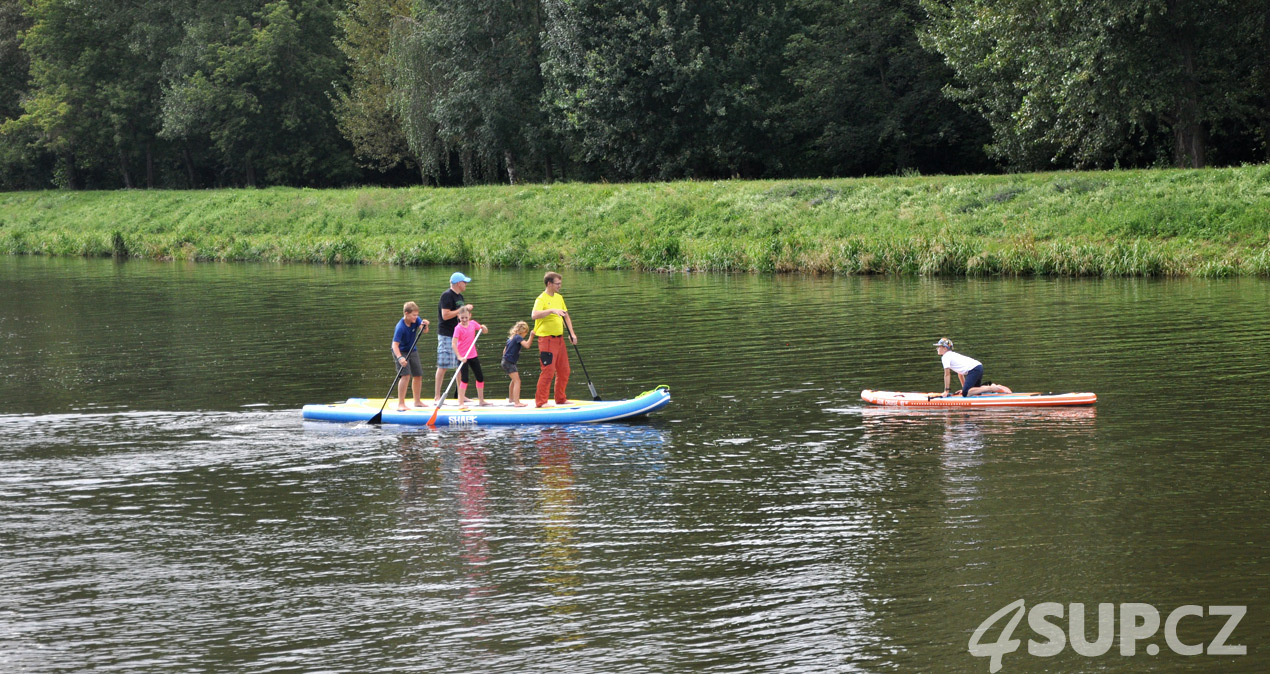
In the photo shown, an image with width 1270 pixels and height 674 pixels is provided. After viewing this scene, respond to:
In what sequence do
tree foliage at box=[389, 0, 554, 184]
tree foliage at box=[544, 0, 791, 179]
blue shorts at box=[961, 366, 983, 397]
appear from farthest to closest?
tree foliage at box=[389, 0, 554, 184] → tree foliage at box=[544, 0, 791, 179] → blue shorts at box=[961, 366, 983, 397]

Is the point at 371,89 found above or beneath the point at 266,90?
beneath

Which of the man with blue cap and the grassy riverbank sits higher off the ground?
the grassy riverbank

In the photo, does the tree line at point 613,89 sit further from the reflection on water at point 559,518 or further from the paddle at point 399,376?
the reflection on water at point 559,518

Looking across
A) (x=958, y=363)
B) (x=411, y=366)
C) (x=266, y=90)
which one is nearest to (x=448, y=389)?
(x=411, y=366)

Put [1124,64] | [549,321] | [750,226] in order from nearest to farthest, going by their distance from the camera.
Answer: [549,321] < [1124,64] < [750,226]

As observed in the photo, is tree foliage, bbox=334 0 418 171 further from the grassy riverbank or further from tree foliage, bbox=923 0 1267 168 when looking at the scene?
tree foliage, bbox=923 0 1267 168

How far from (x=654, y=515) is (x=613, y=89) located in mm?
48024

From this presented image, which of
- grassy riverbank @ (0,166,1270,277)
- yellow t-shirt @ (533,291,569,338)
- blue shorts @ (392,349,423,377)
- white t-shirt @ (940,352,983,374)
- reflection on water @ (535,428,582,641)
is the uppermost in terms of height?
grassy riverbank @ (0,166,1270,277)

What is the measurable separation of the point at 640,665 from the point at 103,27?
7980 centimetres

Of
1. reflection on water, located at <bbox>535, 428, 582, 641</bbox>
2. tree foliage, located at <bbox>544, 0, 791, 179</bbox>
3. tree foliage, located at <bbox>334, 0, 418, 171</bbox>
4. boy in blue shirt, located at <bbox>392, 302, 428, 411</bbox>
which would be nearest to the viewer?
reflection on water, located at <bbox>535, 428, 582, 641</bbox>

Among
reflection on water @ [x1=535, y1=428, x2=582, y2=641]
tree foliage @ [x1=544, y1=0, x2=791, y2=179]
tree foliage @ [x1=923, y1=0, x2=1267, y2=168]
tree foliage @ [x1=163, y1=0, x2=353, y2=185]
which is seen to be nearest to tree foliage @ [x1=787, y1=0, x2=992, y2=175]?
tree foliage @ [x1=544, y1=0, x2=791, y2=179]

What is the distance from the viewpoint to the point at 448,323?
16984 millimetres

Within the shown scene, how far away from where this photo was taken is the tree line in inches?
1684

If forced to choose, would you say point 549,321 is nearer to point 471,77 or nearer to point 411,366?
point 411,366
